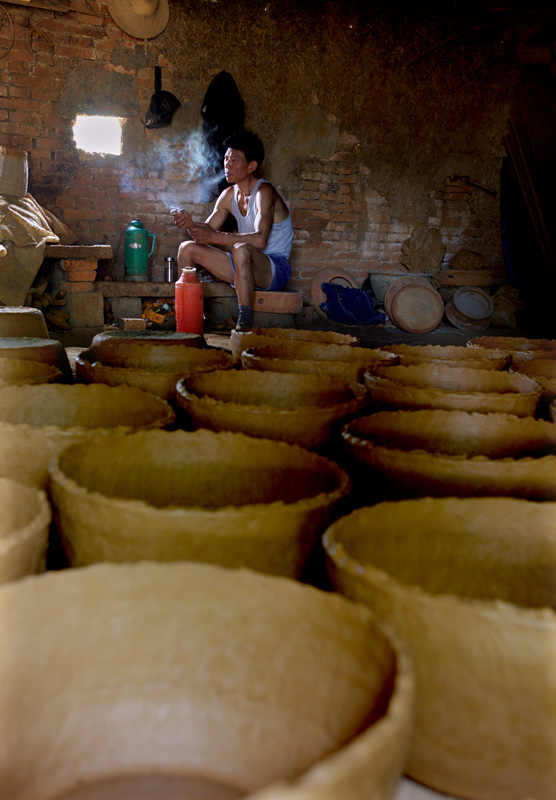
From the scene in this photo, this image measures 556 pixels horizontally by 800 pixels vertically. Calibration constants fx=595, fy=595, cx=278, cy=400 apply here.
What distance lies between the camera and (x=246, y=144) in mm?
5164

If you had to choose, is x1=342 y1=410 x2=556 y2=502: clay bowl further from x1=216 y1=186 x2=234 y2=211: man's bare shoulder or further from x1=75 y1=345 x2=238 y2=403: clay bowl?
x1=216 y1=186 x2=234 y2=211: man's bare shoulder

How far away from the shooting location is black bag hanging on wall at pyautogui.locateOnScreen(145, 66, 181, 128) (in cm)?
580

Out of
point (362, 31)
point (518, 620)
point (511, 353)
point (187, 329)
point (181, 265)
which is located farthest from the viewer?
point (362, 31)

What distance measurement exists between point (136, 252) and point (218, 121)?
158 cm

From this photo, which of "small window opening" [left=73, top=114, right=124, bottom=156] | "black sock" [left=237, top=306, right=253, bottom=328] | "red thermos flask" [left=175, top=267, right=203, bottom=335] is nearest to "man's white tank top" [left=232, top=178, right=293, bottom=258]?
"black sock" [left=237, top=306, right=253, bottom=328]

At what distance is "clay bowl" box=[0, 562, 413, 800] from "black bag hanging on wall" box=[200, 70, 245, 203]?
5887mm

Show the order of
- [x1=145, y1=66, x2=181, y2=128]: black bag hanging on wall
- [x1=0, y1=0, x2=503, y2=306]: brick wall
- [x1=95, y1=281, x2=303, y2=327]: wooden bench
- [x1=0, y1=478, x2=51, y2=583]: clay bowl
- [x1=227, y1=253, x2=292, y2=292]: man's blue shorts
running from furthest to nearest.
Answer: [x1=145, y1=66, x2=181, y2=128]: black bag hanging on wall < [x1=0, y1=0, x2=503, y2=306]: brick wall < [x1=227, y1=253, x2=292, y2=292]: man's blue shorts < [x1=95, y1=281, x2=303, y2=327]: wooden bench < [x1=0, y1=478, x2=51, y2=583]: clay bowl

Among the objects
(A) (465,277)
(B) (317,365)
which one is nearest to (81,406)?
(B) (317,365)

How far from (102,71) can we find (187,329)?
136 inches

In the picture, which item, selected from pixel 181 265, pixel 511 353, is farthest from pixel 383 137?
pixel 511 353

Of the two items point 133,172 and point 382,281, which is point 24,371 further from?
point 382,281

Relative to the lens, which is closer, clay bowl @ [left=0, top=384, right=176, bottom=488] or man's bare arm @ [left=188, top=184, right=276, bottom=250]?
clay bowl @ [left=0, top=384, right=176, bottom=488]

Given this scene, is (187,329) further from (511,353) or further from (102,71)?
(102,71)

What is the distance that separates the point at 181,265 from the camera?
538 centimetres
